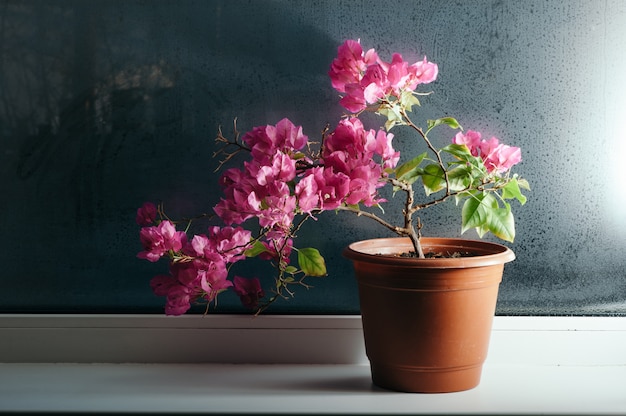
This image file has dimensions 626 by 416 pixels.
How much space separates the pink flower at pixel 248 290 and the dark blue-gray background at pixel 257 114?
0.46 ft

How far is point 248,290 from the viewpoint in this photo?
4.58 ft

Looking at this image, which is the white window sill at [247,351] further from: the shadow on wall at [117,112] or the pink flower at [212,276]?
the pink flower at [212,276]

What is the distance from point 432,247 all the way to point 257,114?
50 cm

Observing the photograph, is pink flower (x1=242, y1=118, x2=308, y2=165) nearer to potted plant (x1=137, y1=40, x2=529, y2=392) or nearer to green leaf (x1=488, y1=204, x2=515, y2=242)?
potted plant (x1=137, y1=40, x2=529, y2=392)

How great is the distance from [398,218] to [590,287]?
0.48 metres

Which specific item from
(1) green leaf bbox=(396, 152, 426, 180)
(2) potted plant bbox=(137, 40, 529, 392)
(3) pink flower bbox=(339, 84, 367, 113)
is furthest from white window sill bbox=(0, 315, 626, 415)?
(3) pink flower bbox=(339, 84, 367, 113)

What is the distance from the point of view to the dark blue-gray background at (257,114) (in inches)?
58.6

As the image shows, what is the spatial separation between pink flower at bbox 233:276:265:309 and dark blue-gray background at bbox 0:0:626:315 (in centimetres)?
14

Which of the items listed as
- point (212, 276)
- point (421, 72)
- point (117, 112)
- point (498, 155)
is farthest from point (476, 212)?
point (117, 112)

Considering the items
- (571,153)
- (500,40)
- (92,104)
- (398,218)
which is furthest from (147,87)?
(571,153)


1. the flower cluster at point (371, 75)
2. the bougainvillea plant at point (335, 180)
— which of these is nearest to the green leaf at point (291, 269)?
the bougainvillea plant at point (335, 180)

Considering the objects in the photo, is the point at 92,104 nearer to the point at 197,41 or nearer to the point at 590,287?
Answer: the point at 197,41

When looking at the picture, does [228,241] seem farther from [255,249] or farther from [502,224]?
[502,224]

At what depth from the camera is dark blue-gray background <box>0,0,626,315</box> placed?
149 cm
